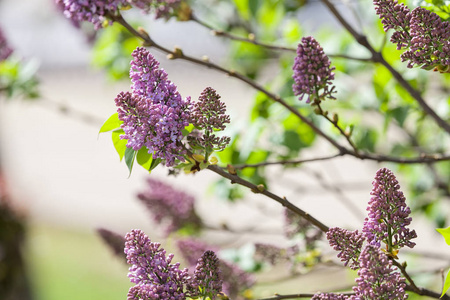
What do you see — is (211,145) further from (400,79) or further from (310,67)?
(400,79)

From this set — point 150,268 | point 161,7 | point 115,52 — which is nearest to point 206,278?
point 150,268

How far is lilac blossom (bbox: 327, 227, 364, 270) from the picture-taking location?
1.03 meters

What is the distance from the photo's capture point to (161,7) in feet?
5.31

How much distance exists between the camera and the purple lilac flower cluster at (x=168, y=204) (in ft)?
6.72

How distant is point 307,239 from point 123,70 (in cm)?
148

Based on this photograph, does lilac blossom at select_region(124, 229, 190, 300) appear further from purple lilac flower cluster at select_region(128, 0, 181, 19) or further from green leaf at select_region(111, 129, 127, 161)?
purple lilac flower cluster at select_region(128, 0, 181, 19)

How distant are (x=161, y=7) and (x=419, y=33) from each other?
74cm

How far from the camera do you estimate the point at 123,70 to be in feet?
9.84

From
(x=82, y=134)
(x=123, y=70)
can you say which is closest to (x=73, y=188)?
(x=82, y=134)

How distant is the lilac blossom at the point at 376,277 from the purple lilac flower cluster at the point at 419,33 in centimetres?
36

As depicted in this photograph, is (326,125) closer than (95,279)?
Yes

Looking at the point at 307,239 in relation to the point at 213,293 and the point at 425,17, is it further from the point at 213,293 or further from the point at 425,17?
the point at 425,17

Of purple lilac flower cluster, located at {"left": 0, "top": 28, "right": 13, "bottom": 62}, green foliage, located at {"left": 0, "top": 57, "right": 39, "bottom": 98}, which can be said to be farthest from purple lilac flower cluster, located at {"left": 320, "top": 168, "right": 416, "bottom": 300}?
green foliage, located at {"left": 0, "top": 57, "right": 39, "bottom": 98}

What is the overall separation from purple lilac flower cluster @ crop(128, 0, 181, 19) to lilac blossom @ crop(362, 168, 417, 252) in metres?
0.77
